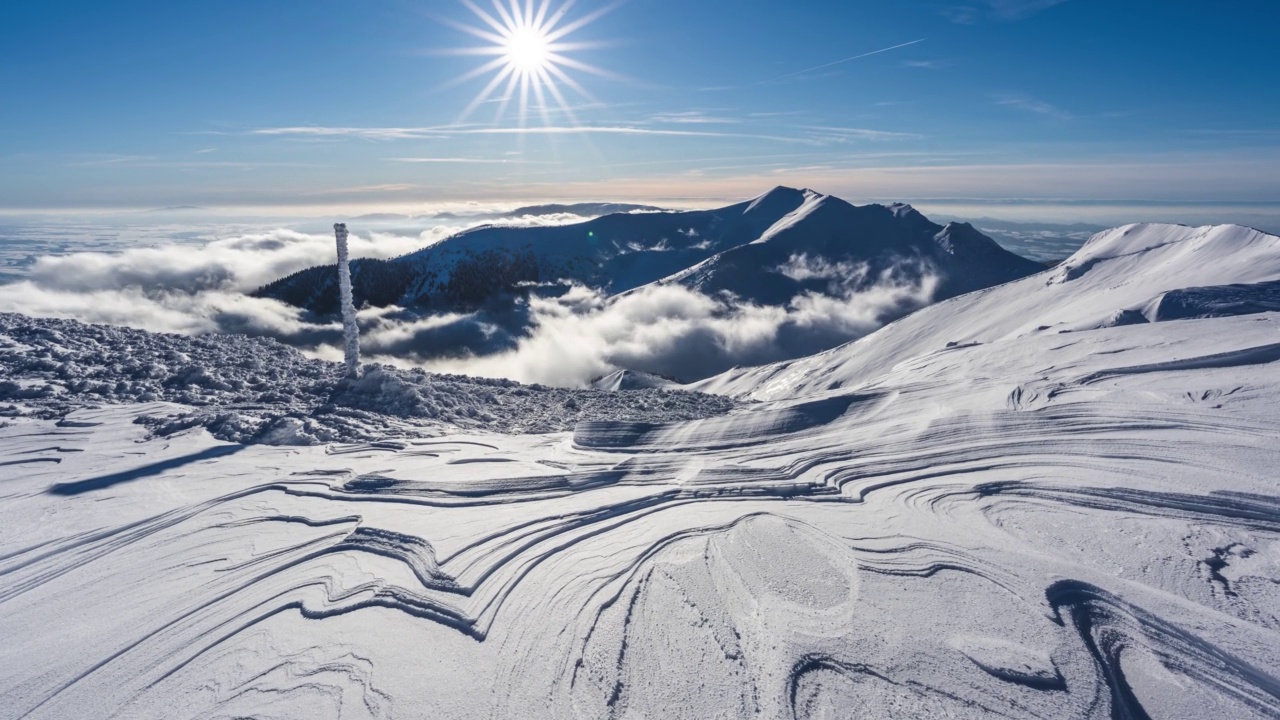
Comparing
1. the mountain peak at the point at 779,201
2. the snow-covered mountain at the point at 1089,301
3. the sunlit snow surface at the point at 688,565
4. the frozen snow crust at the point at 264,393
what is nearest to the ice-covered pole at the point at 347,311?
the frozen snow crust at the point at 264,393

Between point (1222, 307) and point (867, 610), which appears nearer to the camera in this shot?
point (867, 610)

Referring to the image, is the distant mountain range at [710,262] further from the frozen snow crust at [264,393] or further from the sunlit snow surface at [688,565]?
the sunlit snow surface at [688,565]

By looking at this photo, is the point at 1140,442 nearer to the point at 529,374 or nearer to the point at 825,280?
the point at 529,374

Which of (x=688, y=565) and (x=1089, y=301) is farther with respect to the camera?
(x=1089, y=301)

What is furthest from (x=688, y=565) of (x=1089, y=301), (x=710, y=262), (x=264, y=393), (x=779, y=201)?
(x=779, y=201)

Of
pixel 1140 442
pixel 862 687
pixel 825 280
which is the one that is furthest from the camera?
pixel 825 280

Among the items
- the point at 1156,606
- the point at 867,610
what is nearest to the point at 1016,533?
the point at 1156,606

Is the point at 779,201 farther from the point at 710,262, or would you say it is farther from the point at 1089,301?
the point at 1089,301
